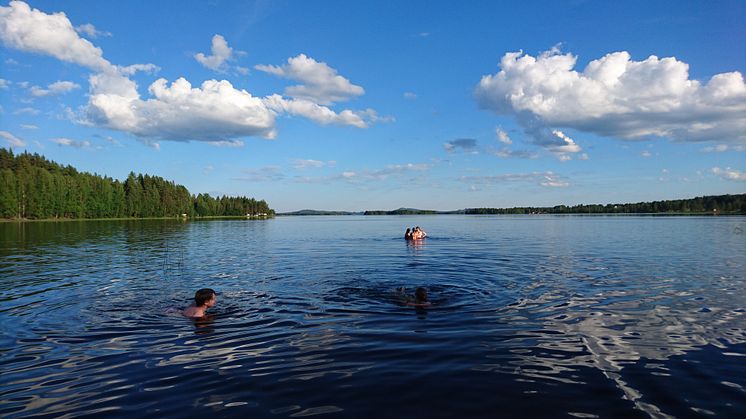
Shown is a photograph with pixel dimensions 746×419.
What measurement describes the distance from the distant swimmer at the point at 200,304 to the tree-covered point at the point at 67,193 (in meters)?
149

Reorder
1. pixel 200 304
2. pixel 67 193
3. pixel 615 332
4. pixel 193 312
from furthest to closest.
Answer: pixel 67 193 → pixel 200 304 → pixel 193 312 → pixel 615 332

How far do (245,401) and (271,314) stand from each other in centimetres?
696

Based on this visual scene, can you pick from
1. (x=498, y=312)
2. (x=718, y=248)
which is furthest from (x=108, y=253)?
(x=718, y=248)

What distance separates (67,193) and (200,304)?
546 ft

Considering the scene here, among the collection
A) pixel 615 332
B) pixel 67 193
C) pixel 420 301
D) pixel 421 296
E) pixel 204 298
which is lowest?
pixel 615 332

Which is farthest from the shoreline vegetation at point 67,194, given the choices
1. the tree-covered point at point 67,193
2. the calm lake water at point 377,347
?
the calm lake water at point 377,347

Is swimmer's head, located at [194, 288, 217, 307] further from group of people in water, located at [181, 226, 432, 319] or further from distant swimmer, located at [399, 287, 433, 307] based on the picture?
distant swimmer, located at [399, 287, 433, 307]

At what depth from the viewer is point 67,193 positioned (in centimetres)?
→ 14500

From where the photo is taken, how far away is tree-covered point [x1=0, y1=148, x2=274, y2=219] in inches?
5039

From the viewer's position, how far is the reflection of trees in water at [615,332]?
9438 mm

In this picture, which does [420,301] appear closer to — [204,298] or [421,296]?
[421,296]

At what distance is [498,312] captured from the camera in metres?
14.7

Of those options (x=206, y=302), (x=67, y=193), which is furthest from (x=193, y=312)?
(x=67, y=193)

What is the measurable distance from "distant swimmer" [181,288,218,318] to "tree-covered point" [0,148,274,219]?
489ft
